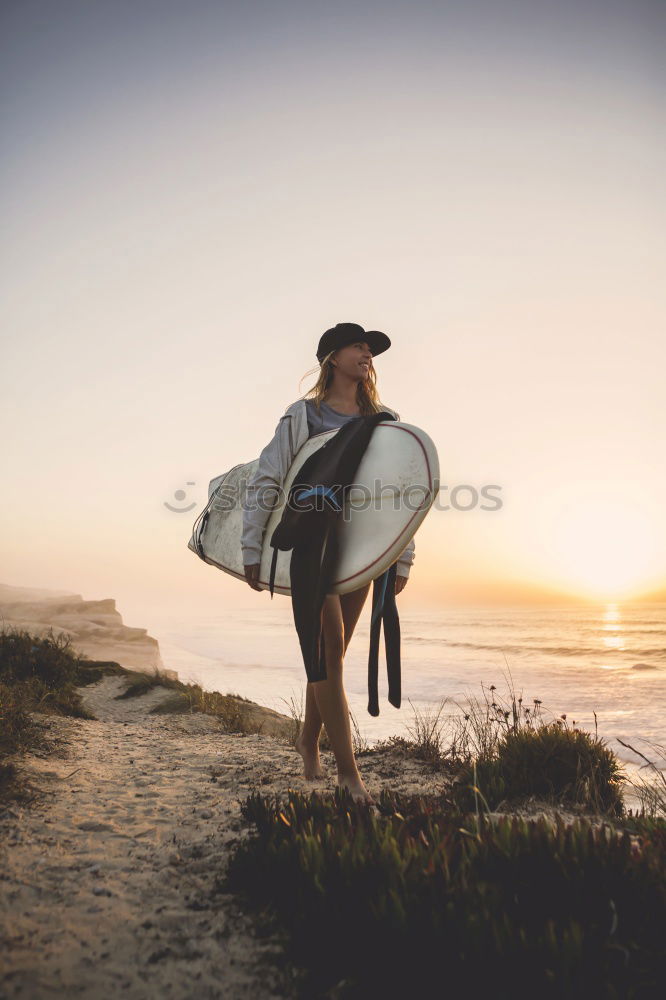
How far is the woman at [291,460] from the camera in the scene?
9.54 feet

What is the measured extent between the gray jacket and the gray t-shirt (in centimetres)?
5

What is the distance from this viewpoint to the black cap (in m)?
3.53

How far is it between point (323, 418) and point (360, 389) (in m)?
0.40

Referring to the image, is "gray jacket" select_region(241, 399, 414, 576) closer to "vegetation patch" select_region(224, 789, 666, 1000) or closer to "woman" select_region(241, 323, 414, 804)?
"woman" select_region(241, 323, 414, 804)

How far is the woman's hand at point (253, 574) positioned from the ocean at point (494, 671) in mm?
2286

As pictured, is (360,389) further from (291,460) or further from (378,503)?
(378,503)

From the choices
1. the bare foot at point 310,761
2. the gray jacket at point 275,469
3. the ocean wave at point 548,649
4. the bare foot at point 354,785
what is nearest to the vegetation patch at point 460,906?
the bare foot at point 354,785

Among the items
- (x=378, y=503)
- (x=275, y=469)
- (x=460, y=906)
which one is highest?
(x=275, y=469)

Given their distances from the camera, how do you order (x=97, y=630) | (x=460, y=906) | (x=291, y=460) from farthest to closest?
(x=97, y=630), (x=291, y=460), (x=460, y=906)

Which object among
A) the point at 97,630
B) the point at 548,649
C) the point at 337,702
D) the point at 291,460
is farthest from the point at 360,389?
the point at 548,649

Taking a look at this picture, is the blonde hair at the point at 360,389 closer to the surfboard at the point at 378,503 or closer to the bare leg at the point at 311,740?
the surfboard at the point at 378,503

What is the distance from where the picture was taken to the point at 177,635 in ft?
135

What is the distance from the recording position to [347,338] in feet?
11.6

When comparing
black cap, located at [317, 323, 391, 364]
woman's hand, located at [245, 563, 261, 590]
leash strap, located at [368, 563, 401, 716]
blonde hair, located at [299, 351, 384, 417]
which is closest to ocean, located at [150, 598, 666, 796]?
leash strap, located at [368, 563, 401, 716]
